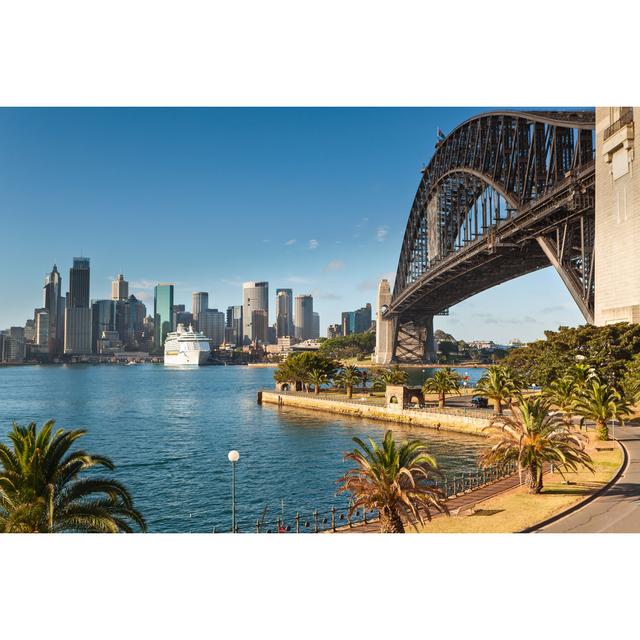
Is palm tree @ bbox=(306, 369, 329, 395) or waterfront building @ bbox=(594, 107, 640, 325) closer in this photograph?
waterfront building @ bbox=(594, 107, 640, 325)

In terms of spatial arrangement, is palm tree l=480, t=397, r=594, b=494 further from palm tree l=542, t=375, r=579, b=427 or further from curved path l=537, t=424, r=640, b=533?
palm tree l=542, t=375, r=579, b=427

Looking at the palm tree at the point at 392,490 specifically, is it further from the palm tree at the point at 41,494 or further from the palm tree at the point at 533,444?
the palm tree at the point at 41,494

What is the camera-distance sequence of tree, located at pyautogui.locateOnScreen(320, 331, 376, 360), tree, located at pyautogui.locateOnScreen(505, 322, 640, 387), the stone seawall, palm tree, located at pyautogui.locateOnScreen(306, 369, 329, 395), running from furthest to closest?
tree, located at pyautogui.locateOnScreen(320, 331, 376, 360) → palm tree, located at pyautogui.locateOnScreen(306, 369, 329, 395) → the stone seawall → tree, located at pyautogui.locateOnScreen(505, 322, 640, 387)

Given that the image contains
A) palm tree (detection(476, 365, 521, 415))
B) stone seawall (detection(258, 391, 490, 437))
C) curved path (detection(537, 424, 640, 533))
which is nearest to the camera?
curved path (detection(537, 424, 640, 533))

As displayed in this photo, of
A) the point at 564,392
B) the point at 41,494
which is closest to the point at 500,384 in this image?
the point at 564,392

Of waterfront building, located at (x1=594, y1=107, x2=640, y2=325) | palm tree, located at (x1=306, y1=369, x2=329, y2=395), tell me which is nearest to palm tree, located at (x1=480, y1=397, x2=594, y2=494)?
waterfront building, located at (x1=594, y1=107, x2=640, y2=325)

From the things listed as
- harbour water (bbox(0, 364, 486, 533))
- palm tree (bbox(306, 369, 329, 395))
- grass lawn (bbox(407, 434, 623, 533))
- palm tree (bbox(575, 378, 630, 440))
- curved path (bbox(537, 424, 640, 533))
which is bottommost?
harbour water (bbox(0, 364, 486, 533))
